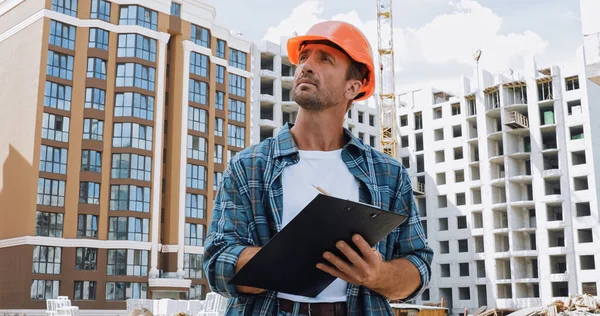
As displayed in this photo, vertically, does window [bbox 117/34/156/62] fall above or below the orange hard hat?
above

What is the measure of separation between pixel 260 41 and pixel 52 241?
2719 centimetres

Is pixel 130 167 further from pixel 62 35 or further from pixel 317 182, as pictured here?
pixel 317 182

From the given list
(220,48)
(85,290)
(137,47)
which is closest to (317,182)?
(85,290)

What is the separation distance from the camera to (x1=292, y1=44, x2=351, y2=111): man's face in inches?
105

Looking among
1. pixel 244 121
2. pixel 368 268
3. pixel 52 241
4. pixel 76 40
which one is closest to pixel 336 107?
pixel 368 268

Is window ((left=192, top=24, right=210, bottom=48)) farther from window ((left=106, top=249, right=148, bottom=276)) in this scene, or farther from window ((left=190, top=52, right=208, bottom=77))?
window ((left=106, top=249, right=148, bottom=276))

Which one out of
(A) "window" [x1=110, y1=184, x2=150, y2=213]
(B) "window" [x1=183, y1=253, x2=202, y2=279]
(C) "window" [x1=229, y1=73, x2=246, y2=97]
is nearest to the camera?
(A) "window" [x1=110, y1=184, x2=150, y2=213]

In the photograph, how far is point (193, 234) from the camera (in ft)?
180

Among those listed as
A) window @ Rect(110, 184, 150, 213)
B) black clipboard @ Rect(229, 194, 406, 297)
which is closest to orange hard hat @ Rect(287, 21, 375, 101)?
black clipboard @ Rect(229, 194, 406, 297)

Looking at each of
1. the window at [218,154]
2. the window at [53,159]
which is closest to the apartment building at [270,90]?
the window at [218,154]

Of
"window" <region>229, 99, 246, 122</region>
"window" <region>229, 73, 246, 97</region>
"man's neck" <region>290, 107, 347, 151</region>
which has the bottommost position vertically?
"man's neck" <region>290, 107, 347, 151</region>

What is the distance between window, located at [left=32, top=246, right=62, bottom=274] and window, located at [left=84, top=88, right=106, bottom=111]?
10.7 meters

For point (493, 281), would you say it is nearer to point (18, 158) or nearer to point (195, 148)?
point (195, 148)

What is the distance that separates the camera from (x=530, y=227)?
60.4 metres
